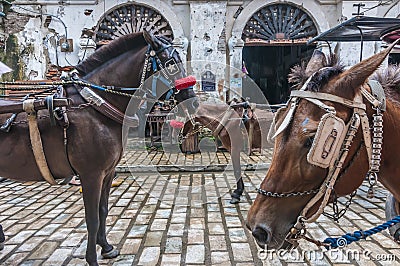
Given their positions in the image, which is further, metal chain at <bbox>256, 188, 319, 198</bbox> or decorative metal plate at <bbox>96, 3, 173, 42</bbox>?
decorative metal plate at <bbox>96, 3, 173, 42</bbox>

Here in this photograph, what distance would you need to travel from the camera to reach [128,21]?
11.0m

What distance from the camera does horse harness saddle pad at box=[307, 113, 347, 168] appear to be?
1.29 metres

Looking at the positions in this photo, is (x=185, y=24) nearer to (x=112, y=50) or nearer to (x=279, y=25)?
(x=279, y=25)

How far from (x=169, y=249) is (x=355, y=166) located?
2.77 metres

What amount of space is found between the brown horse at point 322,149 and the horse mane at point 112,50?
231cm

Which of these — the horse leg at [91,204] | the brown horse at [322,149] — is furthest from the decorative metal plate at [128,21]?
the brown horse at [322,149]

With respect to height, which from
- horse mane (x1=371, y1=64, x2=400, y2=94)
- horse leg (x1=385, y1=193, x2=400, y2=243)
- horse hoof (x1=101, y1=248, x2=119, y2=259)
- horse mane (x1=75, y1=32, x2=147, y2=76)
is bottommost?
horse hoof (x1=101, y1=248, x2=119, y2=259)

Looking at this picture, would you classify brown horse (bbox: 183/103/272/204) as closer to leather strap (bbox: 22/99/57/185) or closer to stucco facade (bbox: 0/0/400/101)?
leather strap (bbox: 22/99/57/185)

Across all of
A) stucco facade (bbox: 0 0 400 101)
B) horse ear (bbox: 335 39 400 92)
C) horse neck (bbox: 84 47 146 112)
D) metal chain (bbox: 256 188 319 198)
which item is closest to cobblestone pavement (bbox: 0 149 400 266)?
horse neck (bbox: 84 47 146 112)

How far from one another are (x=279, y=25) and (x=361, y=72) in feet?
35.1

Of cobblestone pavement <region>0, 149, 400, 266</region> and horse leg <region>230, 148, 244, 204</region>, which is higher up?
horse leg <region>230, 148, 244, 204</region>

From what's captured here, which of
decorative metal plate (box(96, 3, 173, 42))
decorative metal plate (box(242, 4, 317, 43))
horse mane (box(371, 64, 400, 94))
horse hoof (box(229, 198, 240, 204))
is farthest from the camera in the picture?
decorative metal plate (box(242, 4, 317, 43))

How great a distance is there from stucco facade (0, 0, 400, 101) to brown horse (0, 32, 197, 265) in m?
7.44

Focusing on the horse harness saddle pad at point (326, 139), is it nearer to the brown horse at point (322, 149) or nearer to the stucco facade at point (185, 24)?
the brown horse at point (322, 149)
